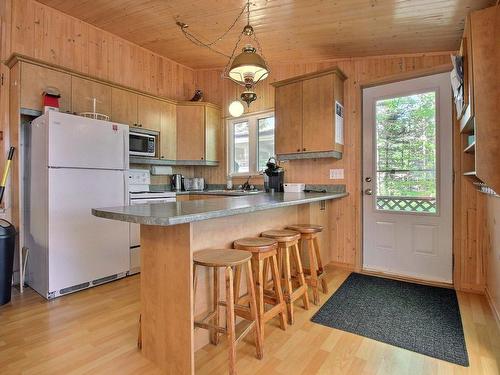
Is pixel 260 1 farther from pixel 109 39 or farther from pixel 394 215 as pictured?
pixel 394 215

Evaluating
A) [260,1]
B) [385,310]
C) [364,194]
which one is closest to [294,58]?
[260,1]

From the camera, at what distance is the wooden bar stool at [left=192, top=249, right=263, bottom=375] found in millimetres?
1550

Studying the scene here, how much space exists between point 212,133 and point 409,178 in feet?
9.23

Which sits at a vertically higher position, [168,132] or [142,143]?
[168,132]

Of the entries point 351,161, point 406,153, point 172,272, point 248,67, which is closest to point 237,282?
point 172,272

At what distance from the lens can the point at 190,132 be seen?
14.4 ft

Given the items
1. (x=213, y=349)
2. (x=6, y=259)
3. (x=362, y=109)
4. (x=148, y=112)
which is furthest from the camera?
(x=148, y=112)

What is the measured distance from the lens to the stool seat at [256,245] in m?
1.93

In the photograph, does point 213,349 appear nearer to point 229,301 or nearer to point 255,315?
point 255,315

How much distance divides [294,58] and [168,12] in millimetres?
1607

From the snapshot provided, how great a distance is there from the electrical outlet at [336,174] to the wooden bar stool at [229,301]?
86.4 inches

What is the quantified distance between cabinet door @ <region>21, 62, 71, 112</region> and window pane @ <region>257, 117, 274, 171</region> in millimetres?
2498

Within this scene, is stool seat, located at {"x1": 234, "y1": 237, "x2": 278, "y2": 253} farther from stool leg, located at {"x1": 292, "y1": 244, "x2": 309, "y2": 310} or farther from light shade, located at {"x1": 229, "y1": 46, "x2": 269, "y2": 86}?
light shade, located at {"x1": 229, "y1": 46, "x2": 269, "y2": 86}

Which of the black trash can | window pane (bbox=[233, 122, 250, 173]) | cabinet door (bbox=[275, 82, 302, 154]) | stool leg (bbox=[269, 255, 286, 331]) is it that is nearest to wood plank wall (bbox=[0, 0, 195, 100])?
window pane (bbox=[233, 122, 250, 173])
